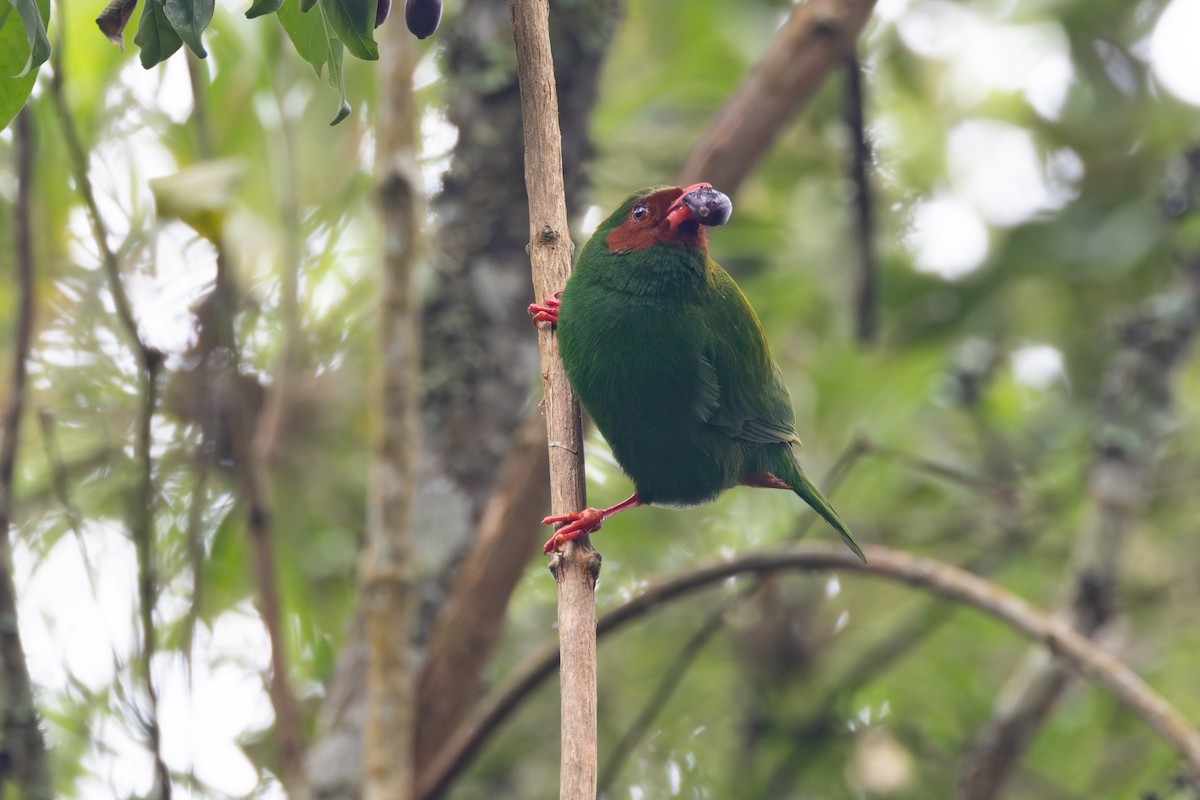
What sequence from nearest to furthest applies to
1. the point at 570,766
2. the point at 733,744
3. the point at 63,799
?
the point at 570,766, the point at 63,799, the point at 733,744

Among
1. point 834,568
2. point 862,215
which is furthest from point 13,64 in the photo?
point 862,215

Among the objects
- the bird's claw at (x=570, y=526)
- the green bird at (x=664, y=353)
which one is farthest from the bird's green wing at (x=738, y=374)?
the bird's claw at (x=570, y=526)

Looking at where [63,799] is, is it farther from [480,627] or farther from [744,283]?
[744,283]

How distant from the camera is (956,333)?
527cm

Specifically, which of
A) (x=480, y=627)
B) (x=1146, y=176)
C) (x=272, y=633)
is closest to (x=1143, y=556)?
(x=1146, y=176)

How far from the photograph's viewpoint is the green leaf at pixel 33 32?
1.62 meters

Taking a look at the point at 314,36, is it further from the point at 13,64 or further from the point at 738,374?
the point at 738,374

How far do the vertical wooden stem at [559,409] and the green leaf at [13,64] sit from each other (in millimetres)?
749

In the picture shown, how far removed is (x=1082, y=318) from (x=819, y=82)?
90.2 inches

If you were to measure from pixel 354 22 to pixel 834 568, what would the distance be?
7.11 ft

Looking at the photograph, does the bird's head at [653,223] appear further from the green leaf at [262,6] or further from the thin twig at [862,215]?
the thin twig at [862,215]

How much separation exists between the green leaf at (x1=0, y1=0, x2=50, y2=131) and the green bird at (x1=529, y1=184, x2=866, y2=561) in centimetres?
102

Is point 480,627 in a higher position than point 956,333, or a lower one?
lower

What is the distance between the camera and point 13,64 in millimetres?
1773
